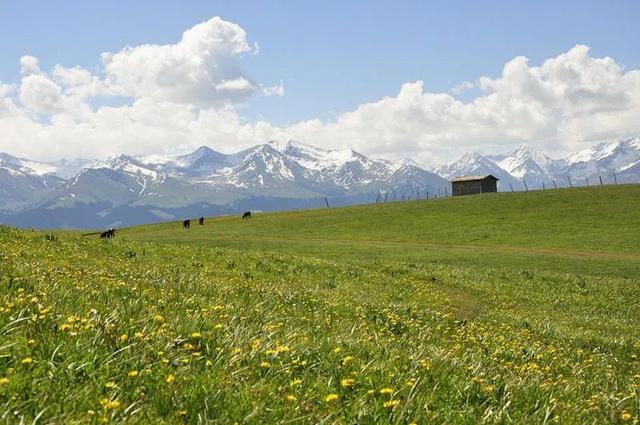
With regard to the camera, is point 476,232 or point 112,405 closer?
point 112,405

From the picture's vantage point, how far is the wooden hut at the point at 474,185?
169m

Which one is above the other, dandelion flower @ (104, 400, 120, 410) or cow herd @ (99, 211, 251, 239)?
dandelion flower @ (104, 400, 120, 410)

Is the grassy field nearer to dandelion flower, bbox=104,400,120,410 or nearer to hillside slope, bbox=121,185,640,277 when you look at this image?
dandelion flower, bbox=104,400,120,410

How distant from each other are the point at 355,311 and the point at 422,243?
6371cm

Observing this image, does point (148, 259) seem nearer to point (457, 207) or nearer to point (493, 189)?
→ point (457, 207)

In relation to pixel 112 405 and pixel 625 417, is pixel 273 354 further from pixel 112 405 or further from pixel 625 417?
pixel 625 417

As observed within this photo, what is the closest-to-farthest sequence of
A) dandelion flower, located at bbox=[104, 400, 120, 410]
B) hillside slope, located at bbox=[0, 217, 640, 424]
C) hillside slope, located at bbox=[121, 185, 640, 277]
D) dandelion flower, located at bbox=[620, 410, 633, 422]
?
dandelion flower, located at bbox=[104, 400, 120, 410], hillside slope, located at bbox=[0, 217, 640, 424], dandelion flower, located at bbox=[620, 410, 633, 422], hillside slope, located at bbox=[121, 185, 640, 277]

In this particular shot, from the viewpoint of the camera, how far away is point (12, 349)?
5355 mm

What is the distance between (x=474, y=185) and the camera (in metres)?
170

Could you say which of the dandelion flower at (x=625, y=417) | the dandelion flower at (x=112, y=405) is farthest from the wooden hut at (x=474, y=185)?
the dandelion flower at (x=112, y=405)

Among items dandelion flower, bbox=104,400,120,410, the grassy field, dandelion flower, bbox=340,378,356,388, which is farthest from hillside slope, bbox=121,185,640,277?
dandelion flower, bbox=104,400,120,410

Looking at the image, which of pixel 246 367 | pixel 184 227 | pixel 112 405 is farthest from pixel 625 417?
pixel 184 227

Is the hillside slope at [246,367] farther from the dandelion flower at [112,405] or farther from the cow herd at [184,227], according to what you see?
the cow herd at [184,227]

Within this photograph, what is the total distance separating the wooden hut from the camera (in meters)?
169
